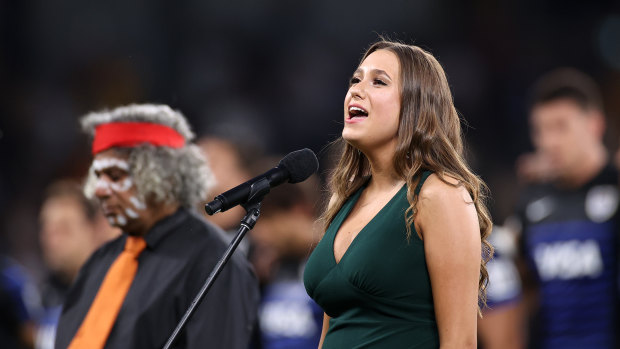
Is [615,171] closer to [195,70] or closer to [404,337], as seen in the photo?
[404,337]

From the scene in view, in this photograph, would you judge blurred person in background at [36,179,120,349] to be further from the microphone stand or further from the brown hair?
the microphone stand

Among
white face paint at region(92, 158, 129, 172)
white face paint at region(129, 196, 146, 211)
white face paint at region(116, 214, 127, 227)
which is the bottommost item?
white face paint at region(116, 214, 127, 227)

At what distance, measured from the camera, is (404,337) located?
2221 mm

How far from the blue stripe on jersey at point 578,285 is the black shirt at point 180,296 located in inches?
93.7

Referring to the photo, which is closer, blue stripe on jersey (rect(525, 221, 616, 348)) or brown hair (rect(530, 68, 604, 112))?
blue stripe on jersey (rect(525, 221, 616, 348))

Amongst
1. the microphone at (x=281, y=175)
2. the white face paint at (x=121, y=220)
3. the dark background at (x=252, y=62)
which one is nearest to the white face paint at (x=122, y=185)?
the white face paint at (x=121, y=220)

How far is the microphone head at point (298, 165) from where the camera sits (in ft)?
8.08

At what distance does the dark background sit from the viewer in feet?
31.9

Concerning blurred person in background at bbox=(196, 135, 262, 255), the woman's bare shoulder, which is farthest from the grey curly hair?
blurred person in background at bbox=(196, 135, 262, 255)

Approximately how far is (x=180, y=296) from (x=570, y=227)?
9.20ft

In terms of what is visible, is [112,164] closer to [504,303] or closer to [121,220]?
[121,220]

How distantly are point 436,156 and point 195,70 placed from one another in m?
8.84

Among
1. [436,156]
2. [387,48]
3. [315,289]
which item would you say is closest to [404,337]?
[315,289]

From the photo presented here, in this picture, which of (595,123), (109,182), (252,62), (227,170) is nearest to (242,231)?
(109,182)
